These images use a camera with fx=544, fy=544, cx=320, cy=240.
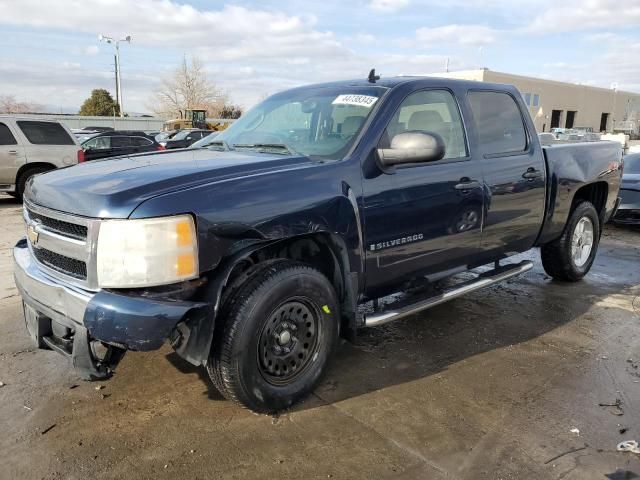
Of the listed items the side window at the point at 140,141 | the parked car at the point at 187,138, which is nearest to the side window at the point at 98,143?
the side window at the point at 140,141

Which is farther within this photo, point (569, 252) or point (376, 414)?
point (569, 252)

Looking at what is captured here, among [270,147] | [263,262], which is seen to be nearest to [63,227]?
[263,262]

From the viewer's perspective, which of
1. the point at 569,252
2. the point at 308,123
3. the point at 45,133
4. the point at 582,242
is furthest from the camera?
the point at 45,133

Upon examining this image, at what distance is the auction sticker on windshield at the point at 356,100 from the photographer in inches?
144

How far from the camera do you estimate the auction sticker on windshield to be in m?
3.66

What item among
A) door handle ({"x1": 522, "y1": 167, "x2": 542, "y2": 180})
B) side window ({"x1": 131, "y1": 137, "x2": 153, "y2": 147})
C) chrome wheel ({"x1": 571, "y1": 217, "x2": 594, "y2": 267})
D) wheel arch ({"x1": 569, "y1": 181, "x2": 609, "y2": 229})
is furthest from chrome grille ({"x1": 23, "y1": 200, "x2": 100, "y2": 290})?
side window ({"x1": 131, "y1": 137, "x2": 153, "y2": 147})

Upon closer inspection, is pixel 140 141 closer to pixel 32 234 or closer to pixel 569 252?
pixel 569 252

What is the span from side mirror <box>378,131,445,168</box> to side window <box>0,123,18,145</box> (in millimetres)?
10480

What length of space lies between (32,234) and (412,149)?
2319 millimetres

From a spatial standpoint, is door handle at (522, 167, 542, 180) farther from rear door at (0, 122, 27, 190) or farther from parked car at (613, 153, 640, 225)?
rear door at (0, 122, 27, 190)

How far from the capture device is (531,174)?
4.63 metres

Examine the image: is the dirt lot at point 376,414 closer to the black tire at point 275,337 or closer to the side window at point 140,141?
the black tire at point 275,337

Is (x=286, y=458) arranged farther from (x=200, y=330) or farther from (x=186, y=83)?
(x=186, y=83)

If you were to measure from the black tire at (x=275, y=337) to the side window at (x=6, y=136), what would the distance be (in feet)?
34.4
